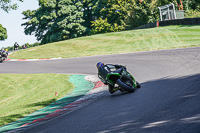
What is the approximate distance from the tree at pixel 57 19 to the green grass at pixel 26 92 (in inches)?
1662

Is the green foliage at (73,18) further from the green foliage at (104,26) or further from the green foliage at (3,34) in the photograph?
the green foliage at (3,34)

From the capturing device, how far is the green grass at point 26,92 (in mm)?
10479

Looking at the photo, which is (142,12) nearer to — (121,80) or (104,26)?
(104,26)

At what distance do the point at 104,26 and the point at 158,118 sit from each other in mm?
54461

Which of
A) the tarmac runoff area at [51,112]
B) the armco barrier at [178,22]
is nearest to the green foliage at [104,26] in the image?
the armco barrier at [178,22]

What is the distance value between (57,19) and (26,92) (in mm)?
49783

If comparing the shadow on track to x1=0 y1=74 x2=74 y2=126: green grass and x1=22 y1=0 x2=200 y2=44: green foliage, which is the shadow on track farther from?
x1=22 y1=0 x2=200 y2=44: green foliage

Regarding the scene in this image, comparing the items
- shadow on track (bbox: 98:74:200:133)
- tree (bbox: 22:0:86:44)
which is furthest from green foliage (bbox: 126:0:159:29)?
shadow on track (bbox: 98:74:200:133)

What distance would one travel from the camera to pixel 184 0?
148 feet

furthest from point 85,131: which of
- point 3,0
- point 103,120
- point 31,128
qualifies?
point 3,0

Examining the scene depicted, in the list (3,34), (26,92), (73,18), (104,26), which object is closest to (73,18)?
(73,18)

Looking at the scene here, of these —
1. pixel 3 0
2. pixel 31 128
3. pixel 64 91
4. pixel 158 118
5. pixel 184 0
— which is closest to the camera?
pixel 158 118

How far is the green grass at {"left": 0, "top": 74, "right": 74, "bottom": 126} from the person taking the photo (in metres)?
10.5

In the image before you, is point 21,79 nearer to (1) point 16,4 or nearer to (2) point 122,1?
(1) point 16,4
